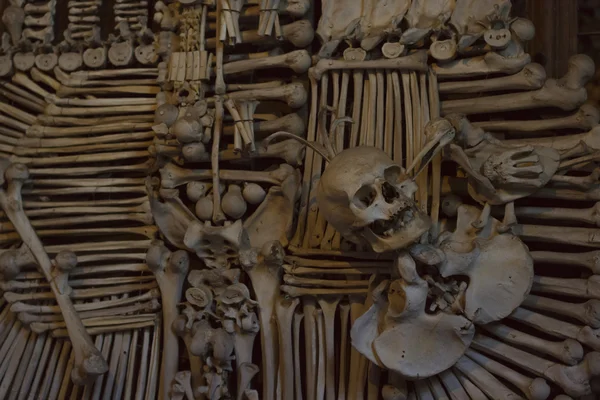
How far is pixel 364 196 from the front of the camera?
6.65 ft

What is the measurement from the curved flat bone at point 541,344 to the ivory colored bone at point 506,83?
1.93 ft

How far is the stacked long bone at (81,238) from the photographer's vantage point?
238cm

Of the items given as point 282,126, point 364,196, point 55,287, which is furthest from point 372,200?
point 55,287

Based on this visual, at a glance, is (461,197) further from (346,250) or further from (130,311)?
(130,311)

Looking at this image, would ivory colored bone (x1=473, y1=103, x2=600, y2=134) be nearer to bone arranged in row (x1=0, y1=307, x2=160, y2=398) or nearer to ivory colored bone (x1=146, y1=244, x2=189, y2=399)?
ivory colored bone (x1=146, y1=244, x2=189, y2=399)

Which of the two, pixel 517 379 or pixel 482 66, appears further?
pixel 482 66

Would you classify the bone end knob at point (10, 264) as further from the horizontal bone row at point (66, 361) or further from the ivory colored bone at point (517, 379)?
the ivory colored bone at point (517, 379)

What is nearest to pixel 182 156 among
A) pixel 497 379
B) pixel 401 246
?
pixel 401 246

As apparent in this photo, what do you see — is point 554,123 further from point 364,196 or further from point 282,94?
point 282,94

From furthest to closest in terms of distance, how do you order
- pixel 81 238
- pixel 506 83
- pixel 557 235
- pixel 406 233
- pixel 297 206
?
1. pixel 81 238
2. pixel 297 206
3. pixel 506 83
4. pixel 557 235
5. pixel 406 233

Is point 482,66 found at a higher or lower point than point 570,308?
higher

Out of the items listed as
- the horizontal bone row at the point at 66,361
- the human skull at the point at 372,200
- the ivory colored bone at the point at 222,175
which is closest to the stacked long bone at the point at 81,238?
the horizontal bone row at the point at 66,361

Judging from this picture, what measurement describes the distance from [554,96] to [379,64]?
44cm

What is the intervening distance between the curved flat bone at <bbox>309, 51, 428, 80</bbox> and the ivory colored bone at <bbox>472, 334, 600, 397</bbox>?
0.73 metres
